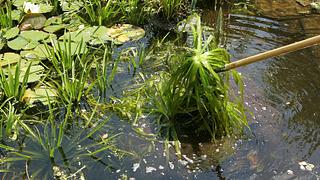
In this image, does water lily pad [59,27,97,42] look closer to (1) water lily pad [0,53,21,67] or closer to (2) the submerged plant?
(1) water lily pad [0,53,21,67]

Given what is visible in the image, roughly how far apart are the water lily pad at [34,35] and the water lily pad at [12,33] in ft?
0.16

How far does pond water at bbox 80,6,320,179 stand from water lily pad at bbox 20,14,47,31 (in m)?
1.48

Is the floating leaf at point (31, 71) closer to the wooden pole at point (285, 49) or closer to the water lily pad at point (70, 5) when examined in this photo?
the water lily pad at point (70, 5)

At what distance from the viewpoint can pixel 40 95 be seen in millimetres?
3172

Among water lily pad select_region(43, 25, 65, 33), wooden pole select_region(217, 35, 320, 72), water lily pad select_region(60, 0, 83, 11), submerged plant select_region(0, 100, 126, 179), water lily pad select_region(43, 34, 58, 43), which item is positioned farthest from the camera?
water lily pad select_region(60, 0, 83, 11)

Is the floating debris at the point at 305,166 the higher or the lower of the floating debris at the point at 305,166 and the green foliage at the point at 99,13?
the lower

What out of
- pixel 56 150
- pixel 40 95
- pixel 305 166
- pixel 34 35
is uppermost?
pixel 34 35

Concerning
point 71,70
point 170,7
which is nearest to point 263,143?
point 71,70

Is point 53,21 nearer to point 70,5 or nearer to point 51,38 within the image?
point 70,5

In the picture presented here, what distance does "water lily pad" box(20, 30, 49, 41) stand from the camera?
3744 millimetres

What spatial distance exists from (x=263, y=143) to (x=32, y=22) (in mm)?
2387

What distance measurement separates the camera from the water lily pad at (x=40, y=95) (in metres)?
3.14

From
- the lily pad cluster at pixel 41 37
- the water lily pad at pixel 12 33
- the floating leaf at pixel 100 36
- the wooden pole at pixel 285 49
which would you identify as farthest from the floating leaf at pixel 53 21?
the wooden pole at pixel 285 49

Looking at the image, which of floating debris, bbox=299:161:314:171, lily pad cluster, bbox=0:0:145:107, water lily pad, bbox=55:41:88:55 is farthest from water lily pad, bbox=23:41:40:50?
floating debris, bbox=299:161:314:171
